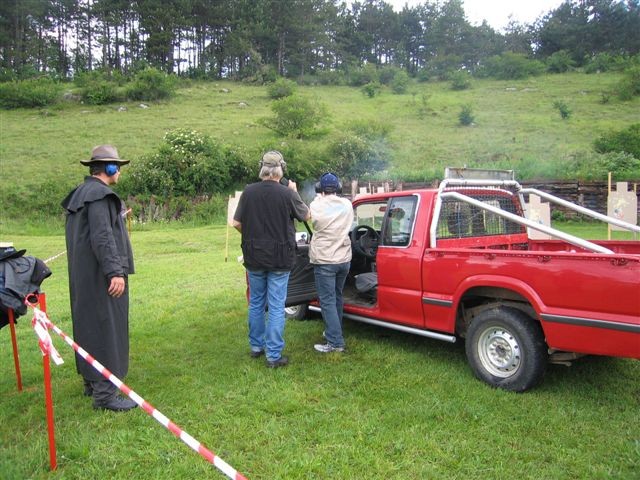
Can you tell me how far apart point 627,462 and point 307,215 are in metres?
2.96

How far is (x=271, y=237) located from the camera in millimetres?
4402

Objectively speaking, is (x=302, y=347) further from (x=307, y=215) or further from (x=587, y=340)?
(x=587, y=340)

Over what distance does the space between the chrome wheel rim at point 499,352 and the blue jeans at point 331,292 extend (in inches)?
54.4

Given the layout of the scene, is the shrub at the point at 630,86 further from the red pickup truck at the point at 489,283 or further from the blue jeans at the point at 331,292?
the blue jeans at the point at 331,292

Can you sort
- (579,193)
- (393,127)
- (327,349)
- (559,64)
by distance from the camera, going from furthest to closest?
(559,64)
(393,127)
(579,193)
(327,349)

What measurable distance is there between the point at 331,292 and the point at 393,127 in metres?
27.5

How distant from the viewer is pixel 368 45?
63.8 m

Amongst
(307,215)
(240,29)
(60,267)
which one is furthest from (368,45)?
(307,215)

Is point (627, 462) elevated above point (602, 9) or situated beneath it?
situated beneath

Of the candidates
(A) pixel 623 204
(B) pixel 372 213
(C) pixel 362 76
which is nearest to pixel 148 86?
(C) pixel 362 76

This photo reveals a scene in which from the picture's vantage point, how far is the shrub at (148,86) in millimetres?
40578

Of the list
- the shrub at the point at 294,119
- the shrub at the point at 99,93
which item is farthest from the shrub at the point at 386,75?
the shrub at the point at 99,93

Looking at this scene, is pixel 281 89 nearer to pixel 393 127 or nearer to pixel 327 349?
pixel 393 127

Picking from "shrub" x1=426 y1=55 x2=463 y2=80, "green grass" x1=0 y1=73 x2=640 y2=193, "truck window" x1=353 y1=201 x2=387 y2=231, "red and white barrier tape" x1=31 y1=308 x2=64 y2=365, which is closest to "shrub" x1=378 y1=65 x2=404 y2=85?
"shrub" x1=426 y1=55 x2=463 y2=80
